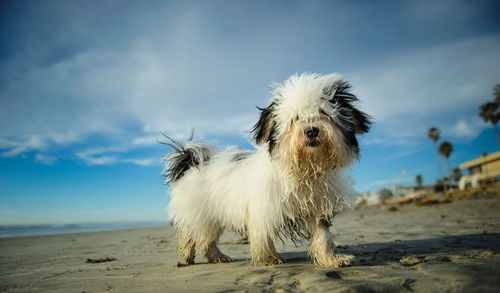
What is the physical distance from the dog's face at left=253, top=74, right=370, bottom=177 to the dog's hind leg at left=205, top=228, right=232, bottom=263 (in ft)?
5.34

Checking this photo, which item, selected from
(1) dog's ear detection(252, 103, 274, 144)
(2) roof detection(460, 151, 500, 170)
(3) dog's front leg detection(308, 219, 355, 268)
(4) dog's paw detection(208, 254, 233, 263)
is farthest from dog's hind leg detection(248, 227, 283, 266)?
(2) roof detection(460, 151, 500, 170)

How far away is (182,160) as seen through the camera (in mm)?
4504

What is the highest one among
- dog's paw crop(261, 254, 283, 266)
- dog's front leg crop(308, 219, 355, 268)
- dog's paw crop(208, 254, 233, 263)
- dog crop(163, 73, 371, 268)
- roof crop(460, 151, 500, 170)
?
roof crop(460, 151, 500, 170)

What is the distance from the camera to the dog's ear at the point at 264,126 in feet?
10.8

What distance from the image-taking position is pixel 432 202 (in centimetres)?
1838

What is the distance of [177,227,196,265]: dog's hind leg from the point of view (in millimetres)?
4074

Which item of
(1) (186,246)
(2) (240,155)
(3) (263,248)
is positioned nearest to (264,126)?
(2) (240,155)

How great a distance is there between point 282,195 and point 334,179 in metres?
0.66

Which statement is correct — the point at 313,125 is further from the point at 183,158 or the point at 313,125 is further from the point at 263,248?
the point at 183,158

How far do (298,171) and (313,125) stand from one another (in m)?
0.54

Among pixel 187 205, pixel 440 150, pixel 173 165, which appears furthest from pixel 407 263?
pixel 440 150

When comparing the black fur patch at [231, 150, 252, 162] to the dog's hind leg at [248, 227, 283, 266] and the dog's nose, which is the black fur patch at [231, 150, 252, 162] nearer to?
the dog's hind leg at [248, 227, 283, 266]

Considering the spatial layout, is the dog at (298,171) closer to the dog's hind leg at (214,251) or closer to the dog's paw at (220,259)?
the dog's hind leg at (214,251)

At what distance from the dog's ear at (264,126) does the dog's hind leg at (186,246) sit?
6.21 ft
